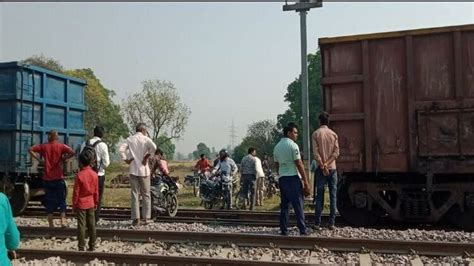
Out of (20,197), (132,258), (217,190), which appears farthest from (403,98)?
(20,197)

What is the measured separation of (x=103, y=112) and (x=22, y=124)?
1978 inches

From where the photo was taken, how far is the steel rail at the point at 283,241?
240 inches

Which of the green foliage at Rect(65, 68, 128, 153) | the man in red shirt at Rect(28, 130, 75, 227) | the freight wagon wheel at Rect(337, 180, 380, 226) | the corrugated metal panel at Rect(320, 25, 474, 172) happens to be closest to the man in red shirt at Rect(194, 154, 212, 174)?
the freight wagon wheel at Rect(337, 180, 380, 226)

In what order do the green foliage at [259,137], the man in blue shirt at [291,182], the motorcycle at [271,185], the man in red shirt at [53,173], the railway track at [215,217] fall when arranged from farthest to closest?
the green foliage at [259,137] → the motorcycle at [271,185] → the railway track at [215,217] → the man in red shirt at [53,173] → the man in blue shirt at [291,182]

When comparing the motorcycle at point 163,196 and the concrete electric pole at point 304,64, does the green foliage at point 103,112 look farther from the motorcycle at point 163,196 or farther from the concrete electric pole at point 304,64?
the motorcycle at point 163,196

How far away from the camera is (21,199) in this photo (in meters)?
9.82

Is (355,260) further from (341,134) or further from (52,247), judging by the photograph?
(52,247)

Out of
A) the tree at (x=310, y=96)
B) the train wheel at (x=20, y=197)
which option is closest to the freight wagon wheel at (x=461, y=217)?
the train wheel at (x=20, y=197)

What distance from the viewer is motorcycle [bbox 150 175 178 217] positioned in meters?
9.65

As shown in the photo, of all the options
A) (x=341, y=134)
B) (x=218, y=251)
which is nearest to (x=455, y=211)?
(x=341, y=134)

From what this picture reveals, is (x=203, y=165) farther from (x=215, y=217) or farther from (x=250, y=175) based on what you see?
(x=215, y=217)

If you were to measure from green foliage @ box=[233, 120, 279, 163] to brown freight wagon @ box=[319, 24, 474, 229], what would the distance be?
50.4 meters

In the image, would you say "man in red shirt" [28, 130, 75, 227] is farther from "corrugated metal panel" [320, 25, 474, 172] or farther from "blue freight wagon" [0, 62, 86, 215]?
"corrugated metal panel" [320, 25, 474, 172]

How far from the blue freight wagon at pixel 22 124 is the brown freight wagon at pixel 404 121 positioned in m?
6.22
